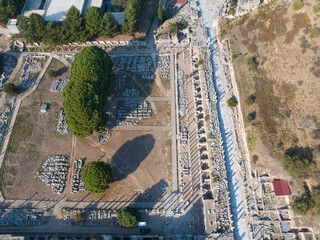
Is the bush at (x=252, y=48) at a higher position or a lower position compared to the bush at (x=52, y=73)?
higher

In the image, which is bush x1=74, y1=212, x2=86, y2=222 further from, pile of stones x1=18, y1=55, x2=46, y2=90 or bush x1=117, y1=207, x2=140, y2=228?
pile of stones x1=18, y1=55, x2=46, y2=90

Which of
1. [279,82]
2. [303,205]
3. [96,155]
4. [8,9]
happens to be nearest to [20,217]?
[96,155]

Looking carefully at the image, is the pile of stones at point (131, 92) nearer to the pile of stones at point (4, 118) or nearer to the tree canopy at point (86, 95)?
the tree canopy at point (86, 95)

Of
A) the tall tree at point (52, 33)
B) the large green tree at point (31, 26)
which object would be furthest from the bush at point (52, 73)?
the large green tree at point (31, 26)

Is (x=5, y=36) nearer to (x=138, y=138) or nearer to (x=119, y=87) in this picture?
(x=119, y=87)

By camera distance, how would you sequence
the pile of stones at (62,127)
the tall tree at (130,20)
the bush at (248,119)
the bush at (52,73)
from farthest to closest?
the tall tree at (130,20), the bush at (52,73), the pile of stones at (62,127), the bush at (248,119)

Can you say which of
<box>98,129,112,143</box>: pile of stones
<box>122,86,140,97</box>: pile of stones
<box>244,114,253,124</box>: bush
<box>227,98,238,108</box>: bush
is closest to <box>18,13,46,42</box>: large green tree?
<box>122,86,140,97</box>: pile of stones
